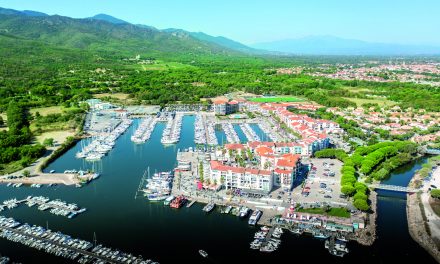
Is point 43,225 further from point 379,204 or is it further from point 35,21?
point 35,21

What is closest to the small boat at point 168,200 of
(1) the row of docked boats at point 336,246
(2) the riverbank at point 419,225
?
(1) the row of docked boats at point 336,246

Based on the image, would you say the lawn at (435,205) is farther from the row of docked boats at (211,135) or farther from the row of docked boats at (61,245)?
the row of docked boats at (211,135)

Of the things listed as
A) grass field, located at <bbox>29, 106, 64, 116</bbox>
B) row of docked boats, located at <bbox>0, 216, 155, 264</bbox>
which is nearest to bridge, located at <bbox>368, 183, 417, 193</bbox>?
row of docked boats, located at <bbox>0, 216, 155, 264</bbox>

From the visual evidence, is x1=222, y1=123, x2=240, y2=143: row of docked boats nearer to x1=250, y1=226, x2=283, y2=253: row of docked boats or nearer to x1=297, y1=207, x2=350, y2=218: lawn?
x1=297, y1=207, x2=350, y2=218: lawn

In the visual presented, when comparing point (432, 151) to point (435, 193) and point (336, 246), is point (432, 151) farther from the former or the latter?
point (336, 246)

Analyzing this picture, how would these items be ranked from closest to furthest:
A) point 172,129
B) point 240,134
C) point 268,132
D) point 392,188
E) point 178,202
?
point 178,202 → point 392,188 → point 268,132 → point 240,134 → point 172,129

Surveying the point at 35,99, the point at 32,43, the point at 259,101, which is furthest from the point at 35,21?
the point at 259,101

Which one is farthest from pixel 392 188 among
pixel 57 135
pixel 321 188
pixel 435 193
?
pixel 57 135
